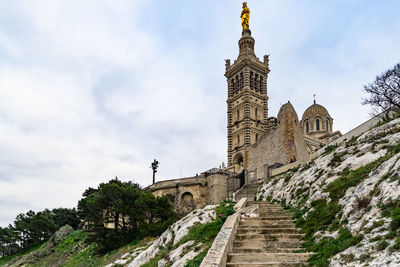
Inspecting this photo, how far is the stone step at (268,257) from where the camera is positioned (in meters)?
6.61

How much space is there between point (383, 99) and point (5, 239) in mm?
52244

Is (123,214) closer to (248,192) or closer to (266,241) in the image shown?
(248,192)

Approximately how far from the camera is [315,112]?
2163 inches

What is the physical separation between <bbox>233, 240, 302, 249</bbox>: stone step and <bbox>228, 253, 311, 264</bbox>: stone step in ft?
3.12

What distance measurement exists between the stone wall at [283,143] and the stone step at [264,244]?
1502 centimetres

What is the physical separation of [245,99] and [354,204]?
48.3 m

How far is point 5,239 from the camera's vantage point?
46.7 metres

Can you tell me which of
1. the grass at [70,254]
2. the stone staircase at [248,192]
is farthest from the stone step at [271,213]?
the grass at [70,254]

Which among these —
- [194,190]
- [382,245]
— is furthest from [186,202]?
[382,245]

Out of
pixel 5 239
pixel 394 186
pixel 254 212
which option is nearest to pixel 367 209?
pixel 394 186

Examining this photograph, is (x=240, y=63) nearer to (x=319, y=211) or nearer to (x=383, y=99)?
(x=383, y=99)

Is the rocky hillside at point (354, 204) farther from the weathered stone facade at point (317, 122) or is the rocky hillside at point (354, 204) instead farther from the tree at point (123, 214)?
the weathered stone facade at point (317, 122)

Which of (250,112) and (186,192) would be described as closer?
(186,192)

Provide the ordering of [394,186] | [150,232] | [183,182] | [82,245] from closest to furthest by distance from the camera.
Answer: [394,186], [150,232], [82,245], [183,182]
